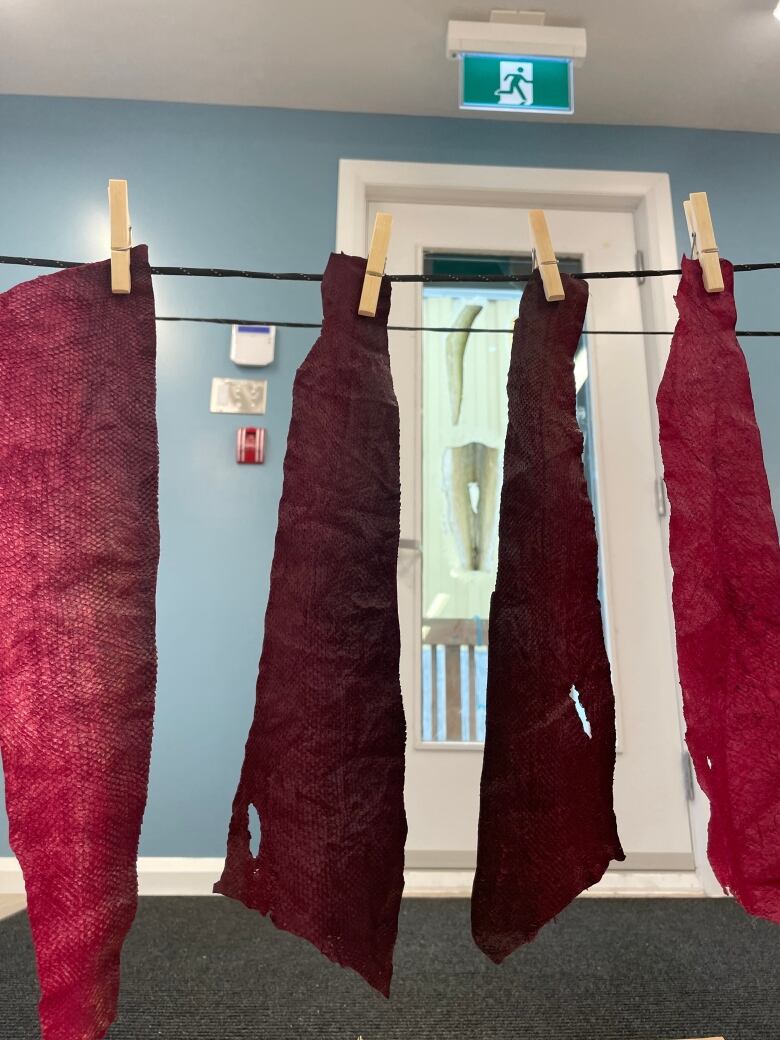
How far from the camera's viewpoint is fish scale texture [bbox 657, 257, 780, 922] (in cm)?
80

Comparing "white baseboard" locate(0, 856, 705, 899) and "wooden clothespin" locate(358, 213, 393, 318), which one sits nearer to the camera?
"wooden clothespin" locate(358, 213, 393, 318)

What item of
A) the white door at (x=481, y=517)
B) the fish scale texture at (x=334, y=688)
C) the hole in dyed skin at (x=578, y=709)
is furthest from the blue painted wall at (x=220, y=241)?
the hole in dyed skin at (x=578, y=709)

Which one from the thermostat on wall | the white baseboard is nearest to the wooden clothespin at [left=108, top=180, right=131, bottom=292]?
the thermostat on wall

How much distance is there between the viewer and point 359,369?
928 mm

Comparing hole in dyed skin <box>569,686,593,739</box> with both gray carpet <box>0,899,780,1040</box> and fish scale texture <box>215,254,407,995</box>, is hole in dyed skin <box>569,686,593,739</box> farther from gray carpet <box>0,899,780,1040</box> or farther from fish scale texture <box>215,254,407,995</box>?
gray carpet <box>0,899,780,1040</box>

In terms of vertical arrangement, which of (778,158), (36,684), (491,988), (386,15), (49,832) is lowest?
(491,988)

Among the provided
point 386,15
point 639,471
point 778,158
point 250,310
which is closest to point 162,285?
point 250,310

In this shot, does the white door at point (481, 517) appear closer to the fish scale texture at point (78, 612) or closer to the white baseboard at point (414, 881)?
the white baseboard at point (414, 881)

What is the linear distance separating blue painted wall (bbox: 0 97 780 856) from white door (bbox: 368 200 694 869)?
10.4 inches

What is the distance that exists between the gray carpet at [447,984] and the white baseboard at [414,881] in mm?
236

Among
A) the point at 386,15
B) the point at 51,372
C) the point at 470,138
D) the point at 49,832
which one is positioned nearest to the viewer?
the point at 49,832

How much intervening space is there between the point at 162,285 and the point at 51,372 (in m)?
1.45

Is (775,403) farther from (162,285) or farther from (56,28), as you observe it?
(56,28)

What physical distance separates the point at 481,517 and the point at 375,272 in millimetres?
1270
